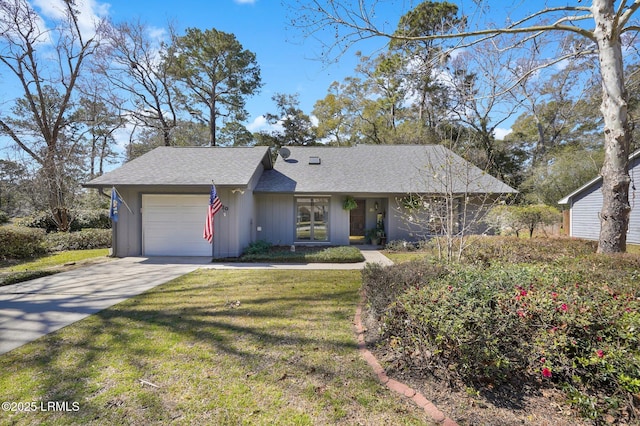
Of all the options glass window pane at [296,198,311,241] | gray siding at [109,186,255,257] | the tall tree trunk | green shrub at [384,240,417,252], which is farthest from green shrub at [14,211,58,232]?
the tall tree trunk

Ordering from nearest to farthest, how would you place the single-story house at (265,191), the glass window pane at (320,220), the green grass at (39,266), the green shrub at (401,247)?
1. the green grass at (39,266)
2. the single-story house at (265,191)
3. the green shrub at (401,247)
4. the glass window pane at (320,220)

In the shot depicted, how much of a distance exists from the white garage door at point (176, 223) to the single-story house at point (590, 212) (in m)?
18.0

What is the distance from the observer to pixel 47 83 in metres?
15.4

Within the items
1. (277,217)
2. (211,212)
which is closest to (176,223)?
(211,212)

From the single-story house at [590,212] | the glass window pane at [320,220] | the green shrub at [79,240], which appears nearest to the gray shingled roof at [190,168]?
the glass window pane at [320,220]

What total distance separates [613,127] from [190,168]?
470 inches

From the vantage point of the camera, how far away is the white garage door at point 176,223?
1005cm

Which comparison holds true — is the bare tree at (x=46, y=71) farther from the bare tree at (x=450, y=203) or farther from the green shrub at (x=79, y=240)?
the bare tree at (x=450, y=203)

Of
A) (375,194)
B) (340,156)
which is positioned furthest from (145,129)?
(375,194)

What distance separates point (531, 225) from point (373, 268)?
425 inches

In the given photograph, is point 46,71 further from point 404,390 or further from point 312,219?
point 404,390

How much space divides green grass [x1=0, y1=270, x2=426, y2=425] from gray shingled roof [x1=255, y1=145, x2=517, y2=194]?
25.9ft

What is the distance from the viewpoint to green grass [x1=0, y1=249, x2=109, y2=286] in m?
6.85

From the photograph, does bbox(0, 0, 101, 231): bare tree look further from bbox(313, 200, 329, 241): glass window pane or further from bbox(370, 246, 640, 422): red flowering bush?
bbox(370, 246, 640, 422): red flowering bush
